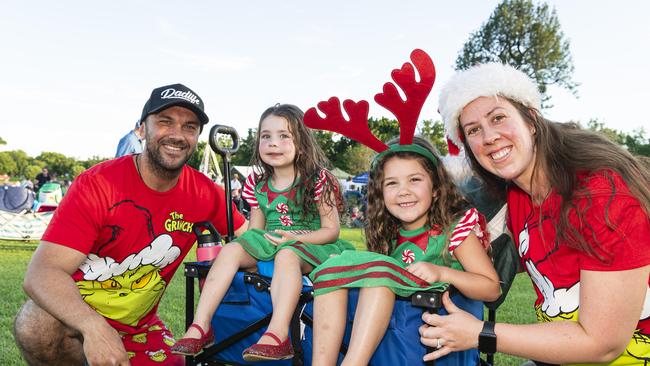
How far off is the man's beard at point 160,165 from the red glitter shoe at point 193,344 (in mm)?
929

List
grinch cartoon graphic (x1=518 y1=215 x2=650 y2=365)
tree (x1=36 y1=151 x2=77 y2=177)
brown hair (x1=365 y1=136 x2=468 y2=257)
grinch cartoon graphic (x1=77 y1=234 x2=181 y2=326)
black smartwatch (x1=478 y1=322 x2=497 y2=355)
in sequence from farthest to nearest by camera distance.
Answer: tree (x1=36 y1=151 x2=77 y2=177), grinch cartoon graphic (x1=77 y1=234 x2=181 y2=326), brown hair (x1=365 y1=136 x2=468 y2=257), grinch cartoon graphic (x1=518 y1=215 x2=650 y2=365), black smartwatch (x1=478 y1=322 x2=497 y2=355)

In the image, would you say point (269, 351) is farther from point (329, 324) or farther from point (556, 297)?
point (556, 297)

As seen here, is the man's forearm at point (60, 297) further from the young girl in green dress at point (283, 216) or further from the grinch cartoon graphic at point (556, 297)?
the grinch cartoon graphic at point (556, 297)

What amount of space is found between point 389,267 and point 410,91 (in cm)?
81

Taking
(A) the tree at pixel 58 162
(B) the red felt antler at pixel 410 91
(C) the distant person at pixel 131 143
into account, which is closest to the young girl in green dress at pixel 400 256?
(B) the red felt antler at pixel 410 91

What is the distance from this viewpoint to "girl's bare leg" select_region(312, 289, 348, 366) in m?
1.88

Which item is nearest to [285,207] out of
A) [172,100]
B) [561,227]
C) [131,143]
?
[172,100]

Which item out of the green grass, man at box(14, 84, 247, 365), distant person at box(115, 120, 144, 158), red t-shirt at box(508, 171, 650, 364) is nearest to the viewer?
red t-shirt at box(508, 171, 650, 364)

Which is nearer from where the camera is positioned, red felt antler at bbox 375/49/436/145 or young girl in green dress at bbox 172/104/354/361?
red felt antler at bbox 375/49/436/145

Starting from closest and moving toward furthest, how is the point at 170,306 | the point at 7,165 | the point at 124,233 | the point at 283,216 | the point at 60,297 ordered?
the point at 60,297 < the point at 124,233 < the point at 283,216 < the point at 170,306 < the point at 7,165

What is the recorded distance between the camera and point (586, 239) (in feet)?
5.57

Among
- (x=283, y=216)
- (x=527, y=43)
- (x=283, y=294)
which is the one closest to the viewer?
(x=283, y=294)

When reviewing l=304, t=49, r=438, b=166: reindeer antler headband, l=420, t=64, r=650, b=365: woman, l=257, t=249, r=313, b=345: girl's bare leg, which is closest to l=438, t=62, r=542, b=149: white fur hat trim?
l=420, t=64, r=650, b=365: woman

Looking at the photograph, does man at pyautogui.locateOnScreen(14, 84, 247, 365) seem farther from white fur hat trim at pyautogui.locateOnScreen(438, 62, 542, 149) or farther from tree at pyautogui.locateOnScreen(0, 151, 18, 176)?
tree at pyautogui.locateOnScreen(0, 151, 18, 176)
